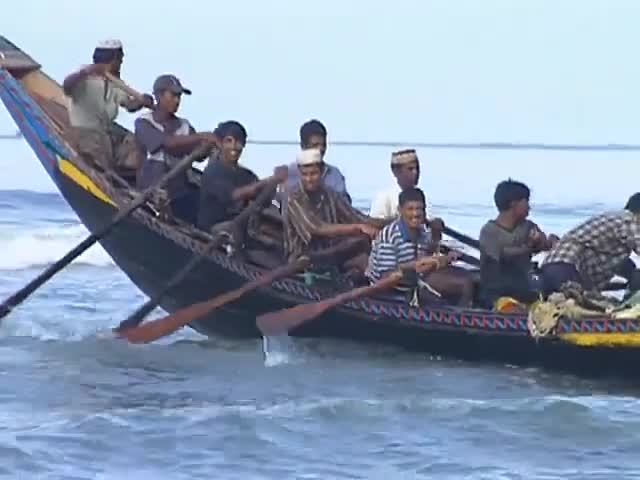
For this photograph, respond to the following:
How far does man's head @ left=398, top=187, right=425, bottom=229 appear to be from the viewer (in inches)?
429

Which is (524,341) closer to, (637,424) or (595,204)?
(637,424)

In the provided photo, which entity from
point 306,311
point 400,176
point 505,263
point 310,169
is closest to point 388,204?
point 400,176

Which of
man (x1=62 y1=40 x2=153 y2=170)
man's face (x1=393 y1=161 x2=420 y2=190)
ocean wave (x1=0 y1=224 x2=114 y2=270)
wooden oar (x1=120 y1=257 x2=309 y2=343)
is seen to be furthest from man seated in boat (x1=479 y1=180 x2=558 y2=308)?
ocean wave (x1=0 y1=224 x2=114 y2=270)

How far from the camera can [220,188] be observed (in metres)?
11.9

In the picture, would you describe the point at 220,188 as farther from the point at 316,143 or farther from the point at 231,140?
the point at 316,143

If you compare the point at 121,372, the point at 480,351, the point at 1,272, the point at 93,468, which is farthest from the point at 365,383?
the point at 1,272

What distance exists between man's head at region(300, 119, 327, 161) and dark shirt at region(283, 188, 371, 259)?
0.28m

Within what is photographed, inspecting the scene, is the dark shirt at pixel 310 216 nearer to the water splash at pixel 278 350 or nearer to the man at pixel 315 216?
the man at pixel 315 216

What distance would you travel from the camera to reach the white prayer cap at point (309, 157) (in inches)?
445

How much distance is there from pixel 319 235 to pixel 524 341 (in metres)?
1.48

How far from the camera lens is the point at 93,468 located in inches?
361

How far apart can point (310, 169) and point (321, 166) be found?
0.14m

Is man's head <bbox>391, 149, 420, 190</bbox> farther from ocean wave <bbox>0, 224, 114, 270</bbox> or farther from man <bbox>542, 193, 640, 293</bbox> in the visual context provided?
ocean wave <bbox>0, 224, 114, 270</bbox>

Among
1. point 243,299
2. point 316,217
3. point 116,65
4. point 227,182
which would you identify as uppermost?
point 116,65
